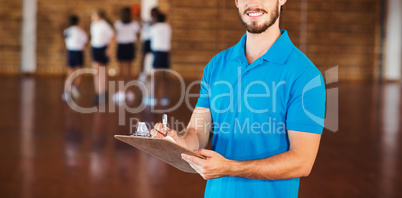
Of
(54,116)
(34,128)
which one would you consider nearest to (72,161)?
(34,128)

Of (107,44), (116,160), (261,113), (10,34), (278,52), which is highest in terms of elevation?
(10,34)

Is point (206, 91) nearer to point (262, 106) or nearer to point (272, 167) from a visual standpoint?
point (262, 106)

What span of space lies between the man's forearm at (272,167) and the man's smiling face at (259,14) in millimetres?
377

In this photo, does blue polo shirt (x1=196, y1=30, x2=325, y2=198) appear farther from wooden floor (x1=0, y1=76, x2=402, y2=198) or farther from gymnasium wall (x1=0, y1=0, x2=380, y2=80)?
gymnasium wall (x1=0, y1=0, x2=380, y2=80)

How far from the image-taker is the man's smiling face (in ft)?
4.92

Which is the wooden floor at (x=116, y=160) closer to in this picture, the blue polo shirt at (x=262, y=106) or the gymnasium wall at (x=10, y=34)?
the blue polo shirt at (x=262, y=106)

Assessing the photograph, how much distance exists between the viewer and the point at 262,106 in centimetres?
148

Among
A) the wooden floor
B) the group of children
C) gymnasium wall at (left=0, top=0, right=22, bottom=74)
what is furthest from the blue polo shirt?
gymnasium wall at (left=0, top=0, right=22, bottom=74)

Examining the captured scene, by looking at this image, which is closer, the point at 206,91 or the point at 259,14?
the point at 259,14

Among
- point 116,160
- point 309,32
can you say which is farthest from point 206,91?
point 309,32

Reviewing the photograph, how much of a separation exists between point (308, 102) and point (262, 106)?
5.1 inches

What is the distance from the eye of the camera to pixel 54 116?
7.04m

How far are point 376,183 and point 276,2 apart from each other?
294cm

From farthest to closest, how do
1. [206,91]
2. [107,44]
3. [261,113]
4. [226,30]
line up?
[226,30] → [107,44] → [206,91] → [261,113]
